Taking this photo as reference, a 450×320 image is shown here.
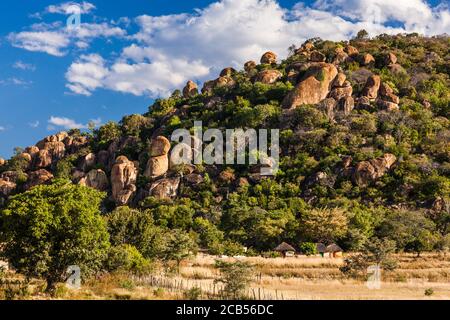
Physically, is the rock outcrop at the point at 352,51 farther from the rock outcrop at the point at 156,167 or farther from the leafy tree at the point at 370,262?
the leafy tree at the point at 370,262

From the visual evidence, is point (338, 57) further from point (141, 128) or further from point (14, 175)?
point (14, 175)

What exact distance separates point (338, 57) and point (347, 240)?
5751 cm

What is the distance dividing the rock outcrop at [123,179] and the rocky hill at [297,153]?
0.55ft

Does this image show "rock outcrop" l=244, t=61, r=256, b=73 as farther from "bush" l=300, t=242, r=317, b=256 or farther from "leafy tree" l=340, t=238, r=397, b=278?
"leafy tree" l=340, t=238, r=397, b=278

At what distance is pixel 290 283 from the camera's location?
3075 centimetres

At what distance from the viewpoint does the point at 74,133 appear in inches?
4087

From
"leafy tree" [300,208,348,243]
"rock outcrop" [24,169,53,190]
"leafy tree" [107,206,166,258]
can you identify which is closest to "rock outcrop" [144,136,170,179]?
"rock outcrop" [24,169,53,190]

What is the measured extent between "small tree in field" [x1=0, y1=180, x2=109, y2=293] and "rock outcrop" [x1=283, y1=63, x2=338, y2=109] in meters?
66.0

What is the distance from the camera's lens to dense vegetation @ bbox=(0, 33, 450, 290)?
1121 inches

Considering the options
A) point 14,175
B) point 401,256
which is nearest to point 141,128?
point 14,175

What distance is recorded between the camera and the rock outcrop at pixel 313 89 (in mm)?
85188

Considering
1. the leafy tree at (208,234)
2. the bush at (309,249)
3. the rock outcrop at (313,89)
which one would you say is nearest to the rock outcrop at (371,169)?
the bush at (309,249)

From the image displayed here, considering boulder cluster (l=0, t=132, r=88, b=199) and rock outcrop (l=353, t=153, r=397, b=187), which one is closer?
rock outcrop (l=353, t=153, r=397, b=187)

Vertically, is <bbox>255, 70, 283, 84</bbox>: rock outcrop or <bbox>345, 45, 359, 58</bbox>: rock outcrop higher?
<bbox>345, 45, 359, 58</bbox>: rock outcrop
